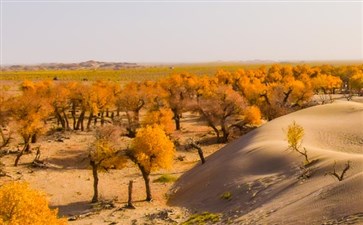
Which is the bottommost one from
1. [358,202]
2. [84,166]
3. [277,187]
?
[84,166]

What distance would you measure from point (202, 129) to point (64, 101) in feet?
76.6

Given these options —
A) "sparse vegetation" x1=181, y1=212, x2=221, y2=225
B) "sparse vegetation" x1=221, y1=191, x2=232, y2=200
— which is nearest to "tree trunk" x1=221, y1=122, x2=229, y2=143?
"sparse vegetation" x1=221, y1=191, x2=232, y2=200

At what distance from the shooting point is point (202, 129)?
243ft

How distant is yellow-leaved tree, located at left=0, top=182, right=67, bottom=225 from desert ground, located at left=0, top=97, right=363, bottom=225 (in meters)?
11.8

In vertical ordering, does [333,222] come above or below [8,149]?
above

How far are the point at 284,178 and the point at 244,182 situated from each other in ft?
11.5

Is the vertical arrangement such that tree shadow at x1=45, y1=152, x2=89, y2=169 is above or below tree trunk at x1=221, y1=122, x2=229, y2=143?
below

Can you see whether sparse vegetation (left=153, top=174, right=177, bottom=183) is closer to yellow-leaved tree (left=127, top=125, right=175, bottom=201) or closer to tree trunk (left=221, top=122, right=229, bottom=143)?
yellow-leaved tree (left=127, top=125, right=175, bottom=201)

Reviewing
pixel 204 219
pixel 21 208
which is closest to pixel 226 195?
pixel 204 219

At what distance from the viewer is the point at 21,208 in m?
21.0

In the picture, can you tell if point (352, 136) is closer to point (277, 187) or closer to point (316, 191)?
point (277, 187)

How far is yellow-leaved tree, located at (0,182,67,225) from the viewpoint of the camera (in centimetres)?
2078

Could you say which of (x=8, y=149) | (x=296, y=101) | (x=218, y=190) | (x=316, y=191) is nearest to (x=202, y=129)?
(x=296, y=101)

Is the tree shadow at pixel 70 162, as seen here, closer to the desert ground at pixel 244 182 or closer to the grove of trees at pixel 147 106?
the desert ground at pixel 244 182
